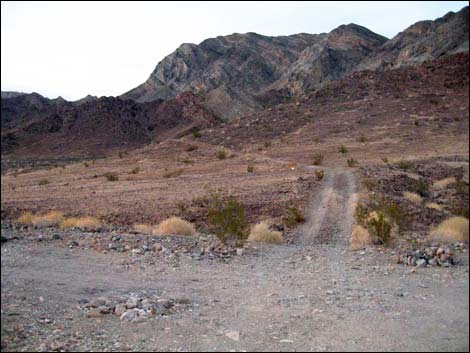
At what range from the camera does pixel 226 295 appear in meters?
8.34

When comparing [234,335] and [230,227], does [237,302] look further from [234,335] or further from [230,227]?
[230,227]

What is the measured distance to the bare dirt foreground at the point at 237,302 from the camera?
5367 millimetres

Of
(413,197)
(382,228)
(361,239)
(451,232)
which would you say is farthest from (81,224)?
(451,232)

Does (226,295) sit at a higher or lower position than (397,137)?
lower

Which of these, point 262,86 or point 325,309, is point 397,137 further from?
point 262,86

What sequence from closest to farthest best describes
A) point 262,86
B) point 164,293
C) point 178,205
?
point 164,293
point 178,205
point 262,86

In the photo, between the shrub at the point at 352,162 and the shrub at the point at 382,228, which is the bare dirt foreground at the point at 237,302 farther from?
the shrub at the point at 352,162

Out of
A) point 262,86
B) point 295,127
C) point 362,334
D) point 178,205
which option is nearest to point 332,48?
point 262,86

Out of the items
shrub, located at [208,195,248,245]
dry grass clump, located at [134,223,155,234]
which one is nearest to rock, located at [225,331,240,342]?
shrub, located at [208,195,248,245]

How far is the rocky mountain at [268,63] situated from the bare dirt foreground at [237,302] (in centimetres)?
6037

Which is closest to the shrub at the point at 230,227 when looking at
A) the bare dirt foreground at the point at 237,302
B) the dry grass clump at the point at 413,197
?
the bare dirt foreground at the point at 237,302

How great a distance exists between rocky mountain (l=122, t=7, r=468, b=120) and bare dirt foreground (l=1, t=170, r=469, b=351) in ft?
198

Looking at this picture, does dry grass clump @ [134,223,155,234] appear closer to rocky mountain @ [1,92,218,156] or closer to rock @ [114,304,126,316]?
rock @ [114,304,126,316]

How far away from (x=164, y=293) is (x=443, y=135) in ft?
16.2
